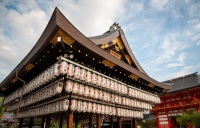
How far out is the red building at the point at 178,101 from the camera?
27.1 metres

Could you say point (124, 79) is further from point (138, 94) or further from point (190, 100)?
point (190, 100)

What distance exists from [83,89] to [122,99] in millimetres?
3939

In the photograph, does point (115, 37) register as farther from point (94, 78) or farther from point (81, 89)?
point (81, 89)

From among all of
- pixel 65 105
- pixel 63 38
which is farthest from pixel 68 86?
pixel 63 38

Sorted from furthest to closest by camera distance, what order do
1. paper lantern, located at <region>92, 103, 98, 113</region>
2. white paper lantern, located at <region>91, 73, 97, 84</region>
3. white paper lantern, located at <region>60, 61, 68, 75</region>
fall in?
paper lantern, located at <region>92, 103, 98, 113</region> → white paper lantern, located at <region>91, 73, 97, 84</region> → white paper lantern, located at <region>60, 61, 68, 75</region>

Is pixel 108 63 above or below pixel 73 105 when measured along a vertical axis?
above

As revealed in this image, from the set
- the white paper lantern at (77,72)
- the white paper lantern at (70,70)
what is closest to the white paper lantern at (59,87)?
the white paper lantern at (70,70)

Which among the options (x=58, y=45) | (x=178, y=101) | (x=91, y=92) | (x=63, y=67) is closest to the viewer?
(x=63, y=67)

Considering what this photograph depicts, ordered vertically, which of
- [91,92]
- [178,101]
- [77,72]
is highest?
[77,72]

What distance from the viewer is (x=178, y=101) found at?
29484 mm

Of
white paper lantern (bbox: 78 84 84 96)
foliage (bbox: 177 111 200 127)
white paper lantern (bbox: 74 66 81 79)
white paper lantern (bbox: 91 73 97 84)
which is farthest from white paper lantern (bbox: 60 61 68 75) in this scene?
foliage (bbox: 177 111 200 127)

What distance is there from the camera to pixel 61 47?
7316 millimetres

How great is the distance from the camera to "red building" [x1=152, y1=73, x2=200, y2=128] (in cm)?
2709

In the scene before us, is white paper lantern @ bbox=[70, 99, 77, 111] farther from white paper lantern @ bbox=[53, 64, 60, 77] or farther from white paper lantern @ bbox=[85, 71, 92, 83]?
white paper lantern @ bbox=[53, 64, 60, 77]
